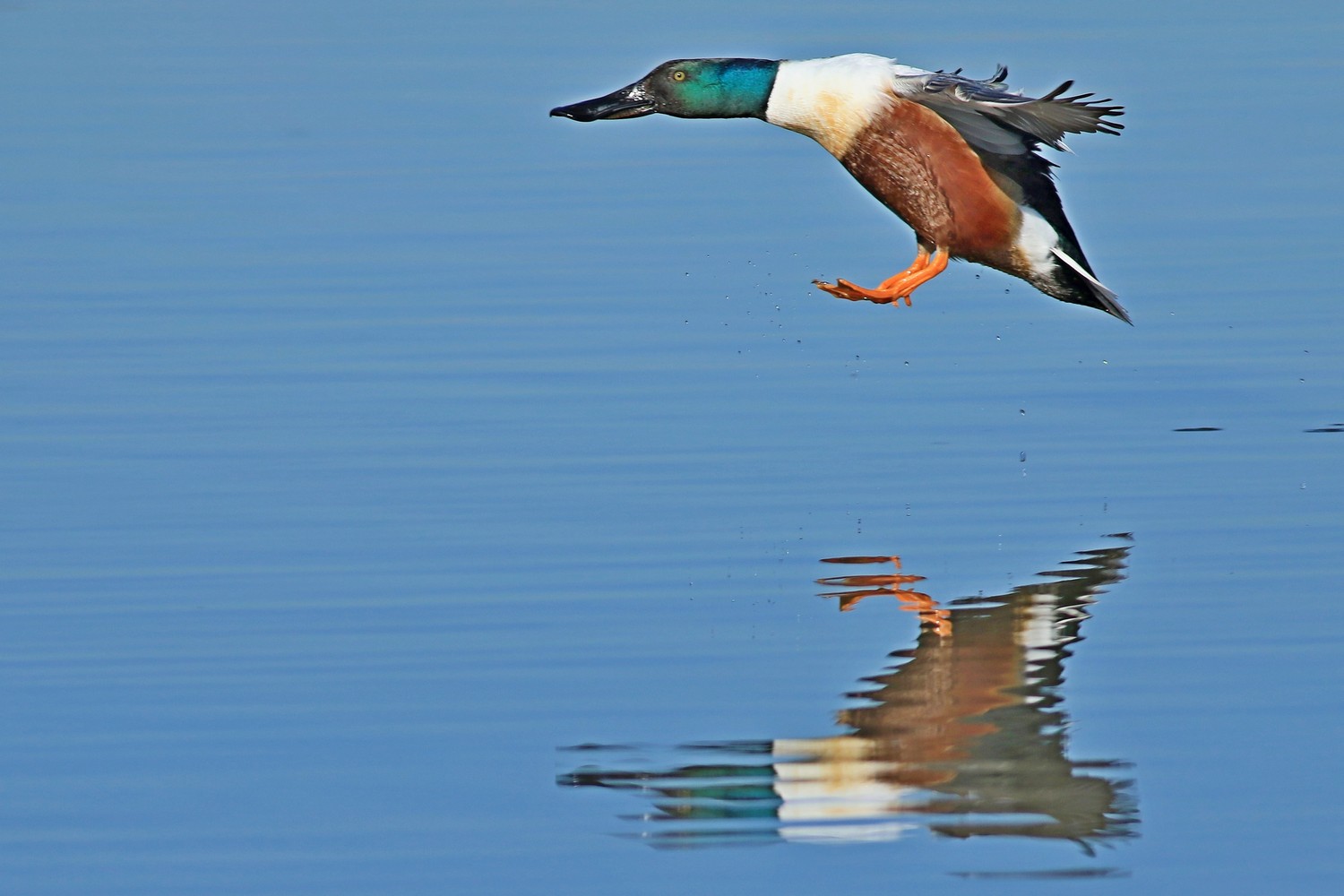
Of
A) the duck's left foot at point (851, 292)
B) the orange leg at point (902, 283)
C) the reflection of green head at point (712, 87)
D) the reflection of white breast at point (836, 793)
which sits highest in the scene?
the reflection of green head at point (712, 87)

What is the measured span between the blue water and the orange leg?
0.51 metres

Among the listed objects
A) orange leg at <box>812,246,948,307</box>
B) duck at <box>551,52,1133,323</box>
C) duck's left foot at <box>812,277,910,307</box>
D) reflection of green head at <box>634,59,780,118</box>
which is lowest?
duck's left foot at <box>812,277,910,307</box>

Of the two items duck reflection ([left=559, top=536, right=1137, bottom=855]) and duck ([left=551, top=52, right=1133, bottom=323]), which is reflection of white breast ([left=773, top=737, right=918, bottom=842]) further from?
duck ([left=551, top=52, right=1133, bottom=323])

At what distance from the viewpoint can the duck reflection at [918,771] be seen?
5391 mm

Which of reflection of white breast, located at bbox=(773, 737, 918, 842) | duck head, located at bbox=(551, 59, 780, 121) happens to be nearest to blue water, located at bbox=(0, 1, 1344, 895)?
reflection of white breast, located at bbox=(773, 737, 918, 842)

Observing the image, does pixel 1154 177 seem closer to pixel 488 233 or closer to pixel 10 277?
pixel 488 233

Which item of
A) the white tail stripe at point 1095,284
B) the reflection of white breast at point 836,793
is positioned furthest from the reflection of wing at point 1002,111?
the reflection of white breast at point 836,793

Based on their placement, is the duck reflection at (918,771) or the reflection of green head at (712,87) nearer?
the duck reflection at (918,771)

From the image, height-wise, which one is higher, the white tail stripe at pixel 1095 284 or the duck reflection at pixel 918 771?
the white tail stripe at pixel 1095 284

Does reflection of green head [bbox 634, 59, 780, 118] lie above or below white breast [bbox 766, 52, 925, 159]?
above

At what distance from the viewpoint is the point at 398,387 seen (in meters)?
9.37

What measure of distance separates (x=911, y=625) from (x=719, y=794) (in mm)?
1391

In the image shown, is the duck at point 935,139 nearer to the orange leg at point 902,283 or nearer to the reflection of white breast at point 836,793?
the orange leg at point 902,283

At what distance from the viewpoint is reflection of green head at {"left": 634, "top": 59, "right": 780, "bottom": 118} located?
8.88 m
